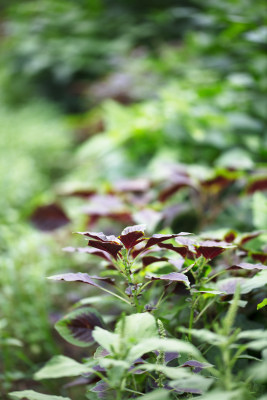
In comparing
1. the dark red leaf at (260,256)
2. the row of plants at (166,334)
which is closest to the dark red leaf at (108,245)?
the row of plants at (166,334)

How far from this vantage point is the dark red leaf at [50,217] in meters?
1.55

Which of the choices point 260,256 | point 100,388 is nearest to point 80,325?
point 100,388

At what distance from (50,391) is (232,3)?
8.15 ft

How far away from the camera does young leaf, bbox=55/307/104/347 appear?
817mm

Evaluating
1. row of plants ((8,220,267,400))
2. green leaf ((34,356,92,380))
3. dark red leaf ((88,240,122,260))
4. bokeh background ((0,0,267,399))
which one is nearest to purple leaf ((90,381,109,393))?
row of plants ((8,220,267,400))

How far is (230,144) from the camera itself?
6.53ft

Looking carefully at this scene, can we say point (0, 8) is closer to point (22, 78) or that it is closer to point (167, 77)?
point (22, 78)

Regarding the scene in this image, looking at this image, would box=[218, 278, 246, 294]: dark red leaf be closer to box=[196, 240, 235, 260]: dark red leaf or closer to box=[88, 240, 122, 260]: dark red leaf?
box=[196, 240, 235, 260]: dark red leaf

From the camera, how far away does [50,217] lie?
5.13 feet

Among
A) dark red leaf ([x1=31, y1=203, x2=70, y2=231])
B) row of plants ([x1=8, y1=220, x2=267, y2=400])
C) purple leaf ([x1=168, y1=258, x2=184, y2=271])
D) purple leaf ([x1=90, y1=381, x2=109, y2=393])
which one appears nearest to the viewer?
row of plants ([x1=8, y1=220, x2=267, y2=400])

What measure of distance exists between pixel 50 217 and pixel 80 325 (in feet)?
2.59

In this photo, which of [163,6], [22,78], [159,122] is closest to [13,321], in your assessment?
[159,122]

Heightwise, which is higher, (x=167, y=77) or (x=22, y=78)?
(x=22, y=78)

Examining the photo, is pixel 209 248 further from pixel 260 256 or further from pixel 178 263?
pixel 260 256
